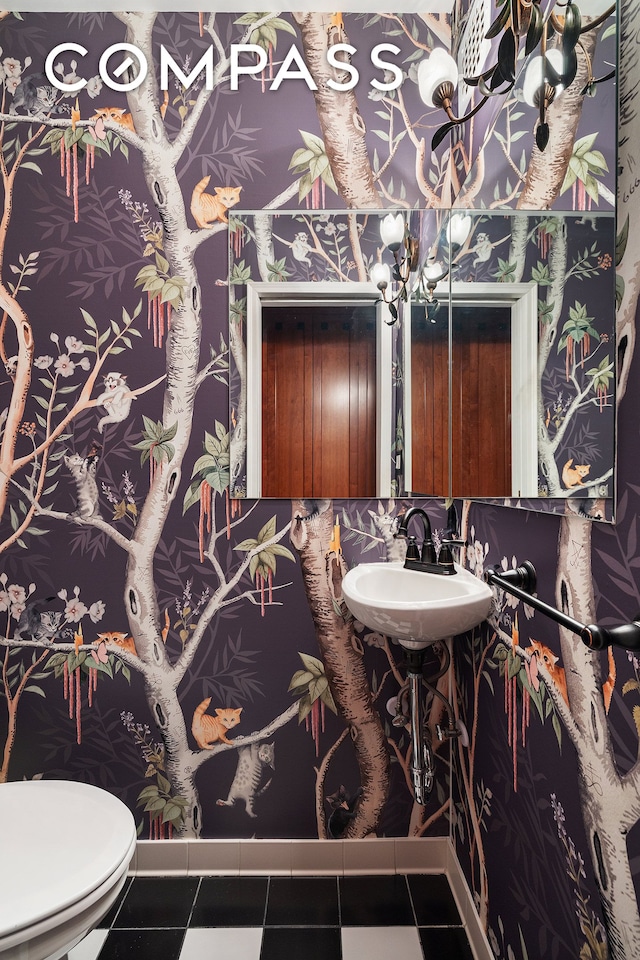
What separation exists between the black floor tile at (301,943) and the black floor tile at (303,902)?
0.02 meters

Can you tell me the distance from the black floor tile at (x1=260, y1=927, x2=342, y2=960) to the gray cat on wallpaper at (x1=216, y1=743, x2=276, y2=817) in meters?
0.31

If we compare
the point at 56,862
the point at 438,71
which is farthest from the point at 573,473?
the point at 56,862

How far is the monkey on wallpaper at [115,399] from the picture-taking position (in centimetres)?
170

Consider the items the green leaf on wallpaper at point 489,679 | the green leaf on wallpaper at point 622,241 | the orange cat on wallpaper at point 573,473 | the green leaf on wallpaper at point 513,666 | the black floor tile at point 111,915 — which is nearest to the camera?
the green leaf on wallpaper at point 622,241

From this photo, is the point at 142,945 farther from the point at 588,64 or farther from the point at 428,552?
the point at 588,64

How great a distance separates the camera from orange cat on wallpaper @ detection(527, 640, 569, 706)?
0.98m

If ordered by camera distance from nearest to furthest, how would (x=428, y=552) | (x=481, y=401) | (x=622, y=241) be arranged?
(x=622, y=241), (x=481, y=401), (x=428, y=552)

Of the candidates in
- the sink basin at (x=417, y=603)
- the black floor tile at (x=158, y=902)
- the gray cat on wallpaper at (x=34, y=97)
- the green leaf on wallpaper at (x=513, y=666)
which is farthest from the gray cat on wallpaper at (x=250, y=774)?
the gray cat on wallpaper at (x=34, y=97)

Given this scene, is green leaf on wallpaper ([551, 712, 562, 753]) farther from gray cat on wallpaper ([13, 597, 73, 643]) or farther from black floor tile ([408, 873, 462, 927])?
gray cat on wallpaper ([13, 597, 73, 643])

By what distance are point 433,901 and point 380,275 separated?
1.84 meters

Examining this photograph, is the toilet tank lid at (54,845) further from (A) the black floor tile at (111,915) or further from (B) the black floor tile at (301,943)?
(B) the black floor tile at (301,943)

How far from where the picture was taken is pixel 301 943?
57.0 inches

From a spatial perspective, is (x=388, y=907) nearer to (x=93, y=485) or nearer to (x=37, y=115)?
(x=93, y=485)

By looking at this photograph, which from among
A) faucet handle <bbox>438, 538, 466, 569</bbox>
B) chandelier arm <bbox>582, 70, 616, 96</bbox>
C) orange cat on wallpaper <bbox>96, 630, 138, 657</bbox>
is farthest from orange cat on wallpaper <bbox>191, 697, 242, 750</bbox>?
chandelier arm <bbox>582, 70, 616, 96</bbox>
